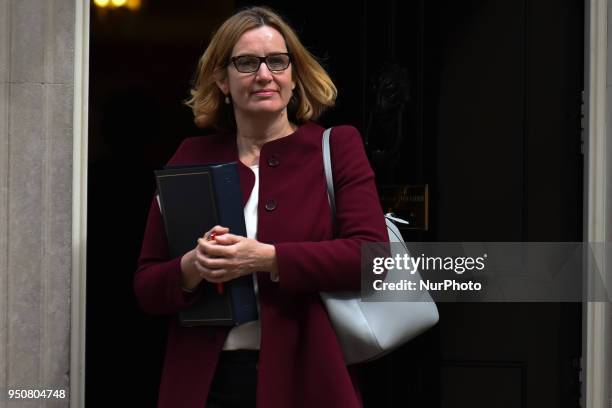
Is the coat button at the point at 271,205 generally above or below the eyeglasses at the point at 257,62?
below

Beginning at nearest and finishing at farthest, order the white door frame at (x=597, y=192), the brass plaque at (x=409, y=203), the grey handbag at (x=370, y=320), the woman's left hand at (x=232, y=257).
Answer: the woman's left hand at (x=232, y=257) < the grey handbag at (x=370, y=320) < the white door frame at (x=597, y=192) < the brass plaque at (x=409, y=203)

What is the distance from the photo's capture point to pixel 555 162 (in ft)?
12.3

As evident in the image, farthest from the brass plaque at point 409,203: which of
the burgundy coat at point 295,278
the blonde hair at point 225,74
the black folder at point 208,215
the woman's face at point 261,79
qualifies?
the black folder at point 208,215

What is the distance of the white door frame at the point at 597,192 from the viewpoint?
3545 mm

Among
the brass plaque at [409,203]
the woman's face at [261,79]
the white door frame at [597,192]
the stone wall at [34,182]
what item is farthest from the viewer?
the brass plaque at [409,203]

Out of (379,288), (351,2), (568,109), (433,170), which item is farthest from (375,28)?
(379,288)

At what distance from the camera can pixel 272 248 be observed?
257 cm

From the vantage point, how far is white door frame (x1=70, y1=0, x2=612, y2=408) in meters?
3.48

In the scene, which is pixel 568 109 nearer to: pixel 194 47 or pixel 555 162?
pixel 555 162

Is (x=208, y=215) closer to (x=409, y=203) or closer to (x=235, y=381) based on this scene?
(x=235, y=381)

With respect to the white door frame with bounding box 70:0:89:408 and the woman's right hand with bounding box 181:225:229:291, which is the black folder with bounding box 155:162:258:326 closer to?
the woman's right hand with bounding box 181:225:229:291

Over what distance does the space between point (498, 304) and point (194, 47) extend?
1.75 meters

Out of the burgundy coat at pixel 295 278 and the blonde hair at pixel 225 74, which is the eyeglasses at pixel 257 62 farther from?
the burgundy coat at pixel 295 278

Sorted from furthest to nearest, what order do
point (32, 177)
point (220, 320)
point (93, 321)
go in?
point (93, 321) → point (32, 177) → point (220, 320)
